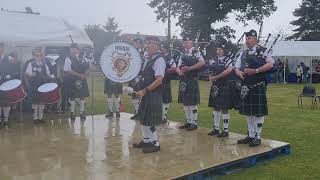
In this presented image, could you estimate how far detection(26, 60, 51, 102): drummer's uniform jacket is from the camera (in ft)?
27.6

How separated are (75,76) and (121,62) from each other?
3059 millimetres

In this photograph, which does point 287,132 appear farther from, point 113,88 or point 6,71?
point 6,71

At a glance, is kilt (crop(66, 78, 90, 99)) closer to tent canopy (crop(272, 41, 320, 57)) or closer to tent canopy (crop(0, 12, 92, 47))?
tent canopy (crop(0, 12, 92, 47))

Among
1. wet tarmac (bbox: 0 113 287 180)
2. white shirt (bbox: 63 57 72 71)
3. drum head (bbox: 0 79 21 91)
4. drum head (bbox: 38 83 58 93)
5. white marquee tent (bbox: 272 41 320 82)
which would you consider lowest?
wet tarmac (bbox: 0 113 287 180)

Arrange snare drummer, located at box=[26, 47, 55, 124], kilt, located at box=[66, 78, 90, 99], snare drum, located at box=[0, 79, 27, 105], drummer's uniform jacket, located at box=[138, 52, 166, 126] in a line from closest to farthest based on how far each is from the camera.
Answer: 1. drummer's uniform jacket, located at box=[138, 52, 166, 126]
2. snare drum, located at box=[0, 79, 27, 105]
3. snare drummer, located at box=[26, 47, 55, 124]
4. kilt, located at box=[66, 78, 90, 99]

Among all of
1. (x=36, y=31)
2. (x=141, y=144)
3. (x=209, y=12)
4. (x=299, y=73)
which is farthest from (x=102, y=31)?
(x=141, y=144)

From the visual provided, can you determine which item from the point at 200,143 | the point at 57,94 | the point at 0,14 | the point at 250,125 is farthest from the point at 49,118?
the point at 250,125

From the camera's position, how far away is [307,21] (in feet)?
112

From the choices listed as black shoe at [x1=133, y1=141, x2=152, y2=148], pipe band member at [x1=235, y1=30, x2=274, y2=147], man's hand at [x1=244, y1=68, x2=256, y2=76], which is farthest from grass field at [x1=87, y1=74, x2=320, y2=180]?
black shoe at [x1=133, y1=141, x2=152, y2=148]

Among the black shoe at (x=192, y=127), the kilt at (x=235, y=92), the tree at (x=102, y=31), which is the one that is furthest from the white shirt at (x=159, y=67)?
the tree at (x=102, y=31)

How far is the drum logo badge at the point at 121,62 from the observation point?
220 inches

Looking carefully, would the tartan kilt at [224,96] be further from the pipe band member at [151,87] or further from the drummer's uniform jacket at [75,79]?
the drummer's uniform jacket at [75,79]

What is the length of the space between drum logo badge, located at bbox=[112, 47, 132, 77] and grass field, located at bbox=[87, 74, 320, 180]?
6.20ft

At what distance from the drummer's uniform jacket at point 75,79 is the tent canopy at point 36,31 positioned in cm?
92
